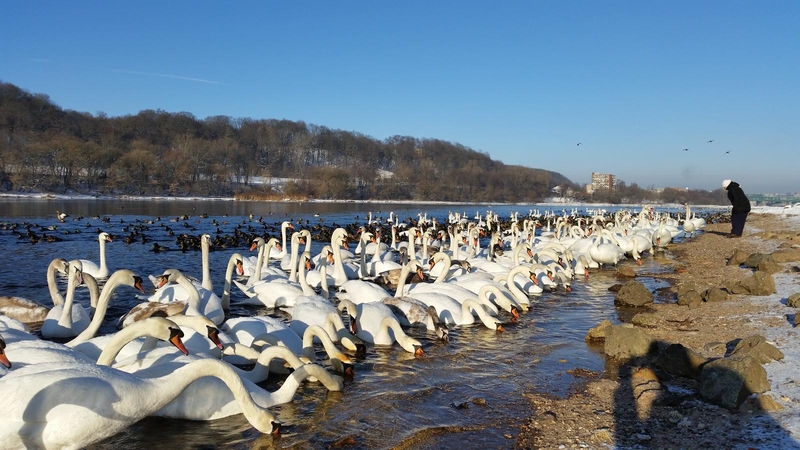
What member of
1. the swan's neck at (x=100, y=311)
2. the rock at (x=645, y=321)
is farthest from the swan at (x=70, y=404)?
the rock at (x=645, y=321)

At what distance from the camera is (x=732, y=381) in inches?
245

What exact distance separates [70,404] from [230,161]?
112m

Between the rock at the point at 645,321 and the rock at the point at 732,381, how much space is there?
4.09 metres

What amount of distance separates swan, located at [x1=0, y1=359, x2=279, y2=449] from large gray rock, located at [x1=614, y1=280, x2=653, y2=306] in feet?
34.8

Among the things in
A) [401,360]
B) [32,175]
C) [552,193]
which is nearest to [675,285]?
[401,360]

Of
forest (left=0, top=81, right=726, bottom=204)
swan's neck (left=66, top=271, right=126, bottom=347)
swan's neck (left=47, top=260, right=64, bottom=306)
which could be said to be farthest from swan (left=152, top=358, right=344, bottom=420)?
forest (left=0, top=81, right=726, bottom=204)

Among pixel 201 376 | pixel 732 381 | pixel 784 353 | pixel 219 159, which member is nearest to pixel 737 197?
pixel 784 353

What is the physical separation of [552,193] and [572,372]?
162 meters

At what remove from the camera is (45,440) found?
480cm

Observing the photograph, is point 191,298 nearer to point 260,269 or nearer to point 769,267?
point 260,269

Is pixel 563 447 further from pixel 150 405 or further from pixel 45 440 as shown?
pixel 45 440

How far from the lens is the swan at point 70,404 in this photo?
4.73 metres

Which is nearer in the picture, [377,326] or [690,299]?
[377,326]

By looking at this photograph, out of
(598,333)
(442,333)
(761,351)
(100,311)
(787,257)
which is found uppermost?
(787,257)
